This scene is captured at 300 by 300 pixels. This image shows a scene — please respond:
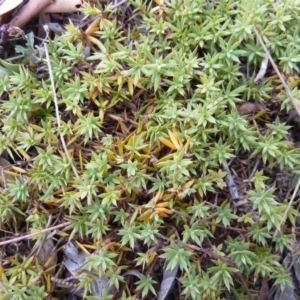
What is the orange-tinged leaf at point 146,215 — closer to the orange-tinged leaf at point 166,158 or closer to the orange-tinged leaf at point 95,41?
the orange-tinged leaf at point 166,158

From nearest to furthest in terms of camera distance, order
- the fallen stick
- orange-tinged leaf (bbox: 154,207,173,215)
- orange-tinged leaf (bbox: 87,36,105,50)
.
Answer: orange-tinged leaf (bbox: 154,207,173,215)
orange-tinged leaf (bbox: 87,36,105,50)
the fallen stick

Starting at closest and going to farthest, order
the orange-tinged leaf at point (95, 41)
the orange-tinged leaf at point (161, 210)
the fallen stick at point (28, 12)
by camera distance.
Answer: the orange-tinged leaf at point (161, 210) < the orange-tinged leaf at point (95, 41) < the fallen stick at point (28, 12)

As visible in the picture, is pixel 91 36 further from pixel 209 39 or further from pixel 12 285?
pixel 12 285

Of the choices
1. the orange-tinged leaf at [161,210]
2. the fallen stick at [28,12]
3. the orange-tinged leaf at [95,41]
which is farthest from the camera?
the fallen stick at [28,12]

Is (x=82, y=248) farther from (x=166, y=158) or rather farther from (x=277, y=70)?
(x=277, y=70)

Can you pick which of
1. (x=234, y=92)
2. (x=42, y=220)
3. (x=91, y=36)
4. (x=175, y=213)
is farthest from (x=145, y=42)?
(x=42, y=220)

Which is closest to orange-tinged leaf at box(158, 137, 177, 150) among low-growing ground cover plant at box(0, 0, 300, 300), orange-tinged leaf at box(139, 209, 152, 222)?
low-growing ground cover plant at box(0, 0, 300, 300)

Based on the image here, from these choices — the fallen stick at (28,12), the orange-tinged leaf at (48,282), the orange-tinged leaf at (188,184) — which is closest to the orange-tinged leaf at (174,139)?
the orange-tinged leaf at (188,184)

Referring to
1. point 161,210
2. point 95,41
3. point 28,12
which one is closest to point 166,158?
point 161,210

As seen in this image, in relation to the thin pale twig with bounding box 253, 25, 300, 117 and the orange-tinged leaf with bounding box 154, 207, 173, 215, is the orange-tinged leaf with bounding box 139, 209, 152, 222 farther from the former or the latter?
the thin pale twig with bounding box 253, 25, 300, 117
